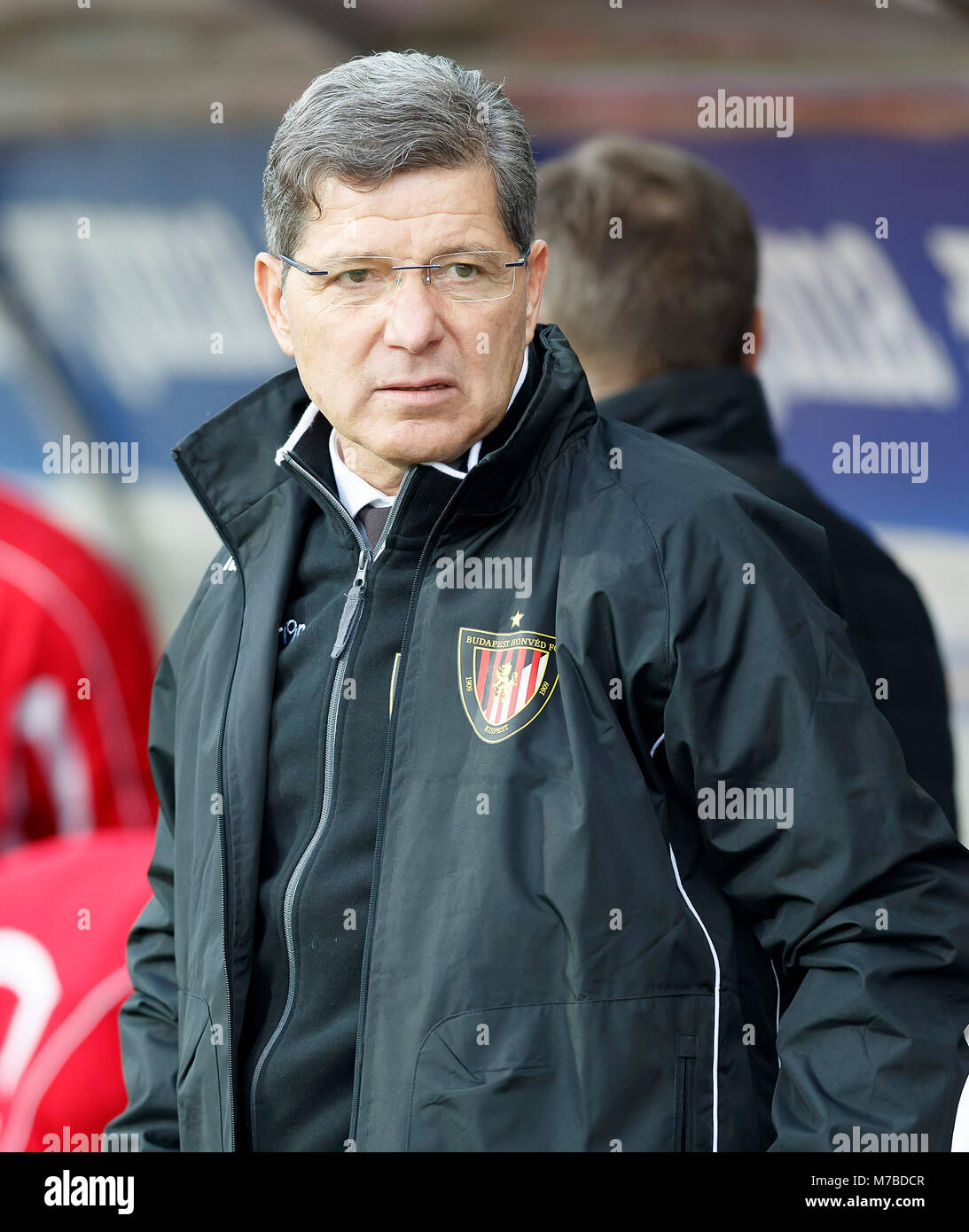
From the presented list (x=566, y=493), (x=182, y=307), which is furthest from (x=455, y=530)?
(x=182, y=307)

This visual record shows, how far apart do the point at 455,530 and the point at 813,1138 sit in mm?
716

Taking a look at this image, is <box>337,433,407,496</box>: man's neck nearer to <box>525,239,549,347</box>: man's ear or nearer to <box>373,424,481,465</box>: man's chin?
<box>373,424,481,465</box>: man's chin

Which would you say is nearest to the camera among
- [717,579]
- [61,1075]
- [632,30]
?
[717,579]

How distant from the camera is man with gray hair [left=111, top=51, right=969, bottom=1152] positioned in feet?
4.85

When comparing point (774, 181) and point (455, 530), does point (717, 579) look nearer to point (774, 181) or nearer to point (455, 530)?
point (455, 530)

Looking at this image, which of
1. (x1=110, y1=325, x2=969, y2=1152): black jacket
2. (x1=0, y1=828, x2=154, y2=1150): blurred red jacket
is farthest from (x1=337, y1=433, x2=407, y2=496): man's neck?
(x1=0, y1=828, x2=154, y2=1150): blurred red jacket

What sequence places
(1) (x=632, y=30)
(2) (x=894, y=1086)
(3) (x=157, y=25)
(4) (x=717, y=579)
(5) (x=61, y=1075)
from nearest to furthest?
(2) (x=894, y=1086)
(4) (x=717, y=579)
(5) (x=61, y=1075)
(1) (x=632, y=30)
(3) (x=157, y=25)

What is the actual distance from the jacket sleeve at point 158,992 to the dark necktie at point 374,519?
378 millimetres

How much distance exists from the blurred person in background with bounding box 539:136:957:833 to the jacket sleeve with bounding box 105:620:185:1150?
2.90 feet

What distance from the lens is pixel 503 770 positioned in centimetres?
153

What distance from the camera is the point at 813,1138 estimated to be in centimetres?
144

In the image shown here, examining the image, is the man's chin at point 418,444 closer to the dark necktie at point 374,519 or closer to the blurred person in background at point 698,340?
the dark necktie at point 374,519

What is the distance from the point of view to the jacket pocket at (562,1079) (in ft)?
4.82

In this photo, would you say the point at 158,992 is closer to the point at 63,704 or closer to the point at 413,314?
the point at 413,314
